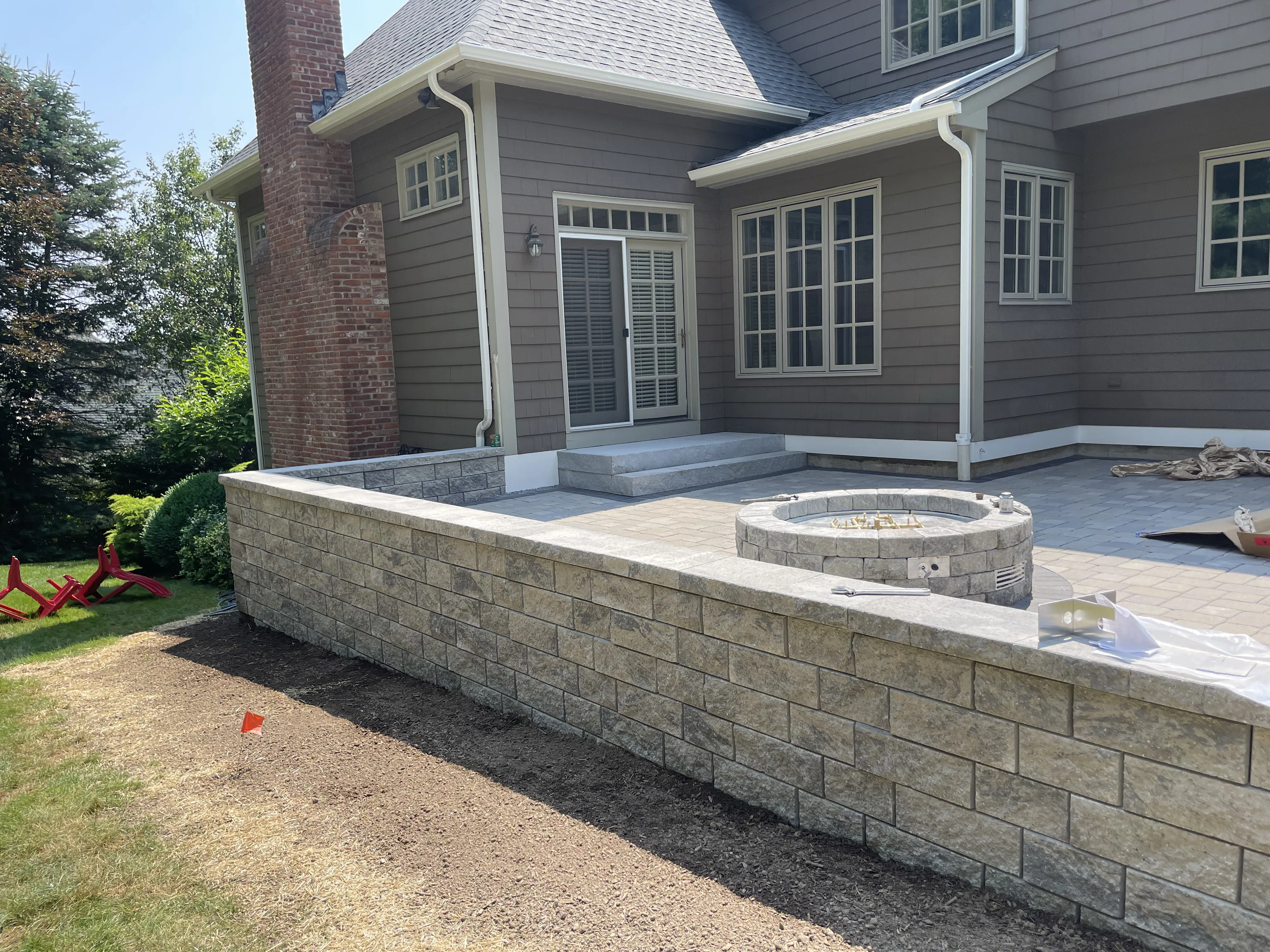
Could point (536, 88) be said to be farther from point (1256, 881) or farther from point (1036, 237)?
point (1256, 881)

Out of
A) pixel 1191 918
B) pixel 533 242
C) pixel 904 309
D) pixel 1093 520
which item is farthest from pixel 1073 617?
pixel 533 242

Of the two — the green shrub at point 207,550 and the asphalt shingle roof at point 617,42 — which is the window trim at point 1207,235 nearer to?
the asphalt shingle roof at point 617,42

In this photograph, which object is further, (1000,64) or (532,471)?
(532,471)

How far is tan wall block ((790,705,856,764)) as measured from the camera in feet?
8.73

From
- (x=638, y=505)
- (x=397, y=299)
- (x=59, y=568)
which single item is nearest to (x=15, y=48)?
(x=59, y=568)

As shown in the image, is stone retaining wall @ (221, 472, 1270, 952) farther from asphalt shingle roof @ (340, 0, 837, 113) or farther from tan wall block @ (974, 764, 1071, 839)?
asphalt shingle roof @ (340, 0, 837, 113)

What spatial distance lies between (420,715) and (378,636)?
90 centimetres

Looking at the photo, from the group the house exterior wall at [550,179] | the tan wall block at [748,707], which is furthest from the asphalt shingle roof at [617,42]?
the tan wall block at [748,707]

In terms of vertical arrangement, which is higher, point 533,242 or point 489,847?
point 533,242

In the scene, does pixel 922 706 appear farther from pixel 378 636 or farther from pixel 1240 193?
pixel 1240 193

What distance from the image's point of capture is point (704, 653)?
3059mm

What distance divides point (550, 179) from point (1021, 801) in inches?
280

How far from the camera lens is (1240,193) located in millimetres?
7750

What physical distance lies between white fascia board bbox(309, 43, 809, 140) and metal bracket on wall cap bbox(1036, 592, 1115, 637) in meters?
6.55
